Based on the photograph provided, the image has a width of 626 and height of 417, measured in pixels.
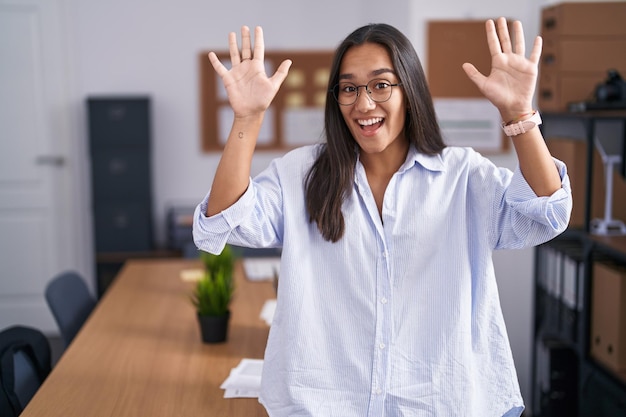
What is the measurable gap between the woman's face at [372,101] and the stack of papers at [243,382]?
760 millimetres

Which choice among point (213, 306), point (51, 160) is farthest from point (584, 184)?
point (51, 160)

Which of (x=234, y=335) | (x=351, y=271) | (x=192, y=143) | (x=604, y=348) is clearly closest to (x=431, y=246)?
(x=351, y=271)

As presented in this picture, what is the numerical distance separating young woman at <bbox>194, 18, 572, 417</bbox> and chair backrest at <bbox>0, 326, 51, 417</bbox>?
0.88 metres

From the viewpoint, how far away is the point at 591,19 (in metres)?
3.34

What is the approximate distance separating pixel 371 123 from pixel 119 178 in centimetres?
358

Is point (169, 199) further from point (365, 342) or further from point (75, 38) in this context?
point (365, 342)

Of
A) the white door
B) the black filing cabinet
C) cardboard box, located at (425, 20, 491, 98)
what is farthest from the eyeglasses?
the white door

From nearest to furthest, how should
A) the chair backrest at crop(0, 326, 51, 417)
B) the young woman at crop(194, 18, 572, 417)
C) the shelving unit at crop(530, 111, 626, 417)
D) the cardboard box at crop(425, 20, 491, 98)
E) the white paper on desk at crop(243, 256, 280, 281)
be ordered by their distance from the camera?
1. the young woman at crop(194, 18, 572, 417)
2. the chair backrest at crop(0, 326, 51, 417)
3. the shelving unit at crop(530, 111, 626, 417)
4. the white paper on desk at crop(243, 256, 280, 281)
5. the cardboard box at crop(425, 20, 491, 98)

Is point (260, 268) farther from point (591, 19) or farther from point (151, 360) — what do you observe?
point (591, 19)

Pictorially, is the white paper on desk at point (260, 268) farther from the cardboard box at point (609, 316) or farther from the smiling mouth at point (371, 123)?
the smiling mouth at point (371, 123)

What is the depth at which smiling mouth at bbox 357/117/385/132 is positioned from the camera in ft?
5.38

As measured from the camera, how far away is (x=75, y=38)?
5.16 metres

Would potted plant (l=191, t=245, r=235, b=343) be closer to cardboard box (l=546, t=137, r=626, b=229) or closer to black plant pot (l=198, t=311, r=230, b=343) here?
black plant pot (l=198, t=311, r=230, b=343)

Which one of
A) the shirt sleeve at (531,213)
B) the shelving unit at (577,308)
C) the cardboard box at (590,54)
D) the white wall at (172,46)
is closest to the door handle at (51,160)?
the white wall at (172,46)
